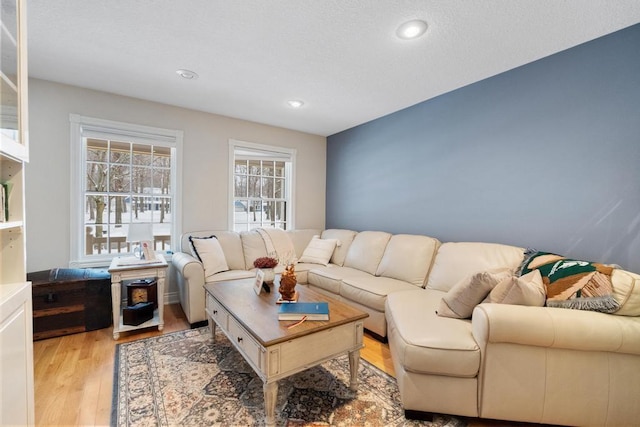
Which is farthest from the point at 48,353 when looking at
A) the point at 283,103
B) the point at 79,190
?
the point at 283,103

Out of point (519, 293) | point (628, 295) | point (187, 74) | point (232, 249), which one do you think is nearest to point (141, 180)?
Answer: point (232, 249)

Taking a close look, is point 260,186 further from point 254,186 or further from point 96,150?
point 96,150

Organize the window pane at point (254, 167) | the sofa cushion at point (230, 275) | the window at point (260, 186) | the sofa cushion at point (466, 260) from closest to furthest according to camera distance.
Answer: the sofa cushion at point (466, 260) → the sofa cushion at point (230, 275) → the window at point (260, 186) → the window pane at point (254, 167)

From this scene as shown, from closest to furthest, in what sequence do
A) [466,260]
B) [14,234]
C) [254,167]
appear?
[14,234] → [466,260] → [254,167]

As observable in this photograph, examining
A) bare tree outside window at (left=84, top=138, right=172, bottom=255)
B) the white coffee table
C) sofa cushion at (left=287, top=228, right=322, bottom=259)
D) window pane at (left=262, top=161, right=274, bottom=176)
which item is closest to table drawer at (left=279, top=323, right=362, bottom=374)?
the white coffee table

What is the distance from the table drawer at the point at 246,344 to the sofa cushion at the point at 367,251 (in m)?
1.81

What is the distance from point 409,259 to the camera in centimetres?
287

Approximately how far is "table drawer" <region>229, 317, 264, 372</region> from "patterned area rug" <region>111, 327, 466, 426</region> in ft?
1.10

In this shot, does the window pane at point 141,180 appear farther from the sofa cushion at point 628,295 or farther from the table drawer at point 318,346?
the sofa cushion at point 628,295

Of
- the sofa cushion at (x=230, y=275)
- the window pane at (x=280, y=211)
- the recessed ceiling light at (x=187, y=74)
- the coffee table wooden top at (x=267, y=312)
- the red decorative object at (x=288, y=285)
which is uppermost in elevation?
the recessed ceiling light at (x=187, y=74)

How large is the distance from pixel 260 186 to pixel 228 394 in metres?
2.95

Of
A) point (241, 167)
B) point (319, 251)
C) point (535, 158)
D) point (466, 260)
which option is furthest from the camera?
point (241, 167)

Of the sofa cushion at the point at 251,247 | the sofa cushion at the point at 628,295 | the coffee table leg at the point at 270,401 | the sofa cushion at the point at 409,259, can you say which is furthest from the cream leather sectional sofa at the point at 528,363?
the sofa cushion at the point at 251,247

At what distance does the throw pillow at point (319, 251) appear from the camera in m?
3.64
